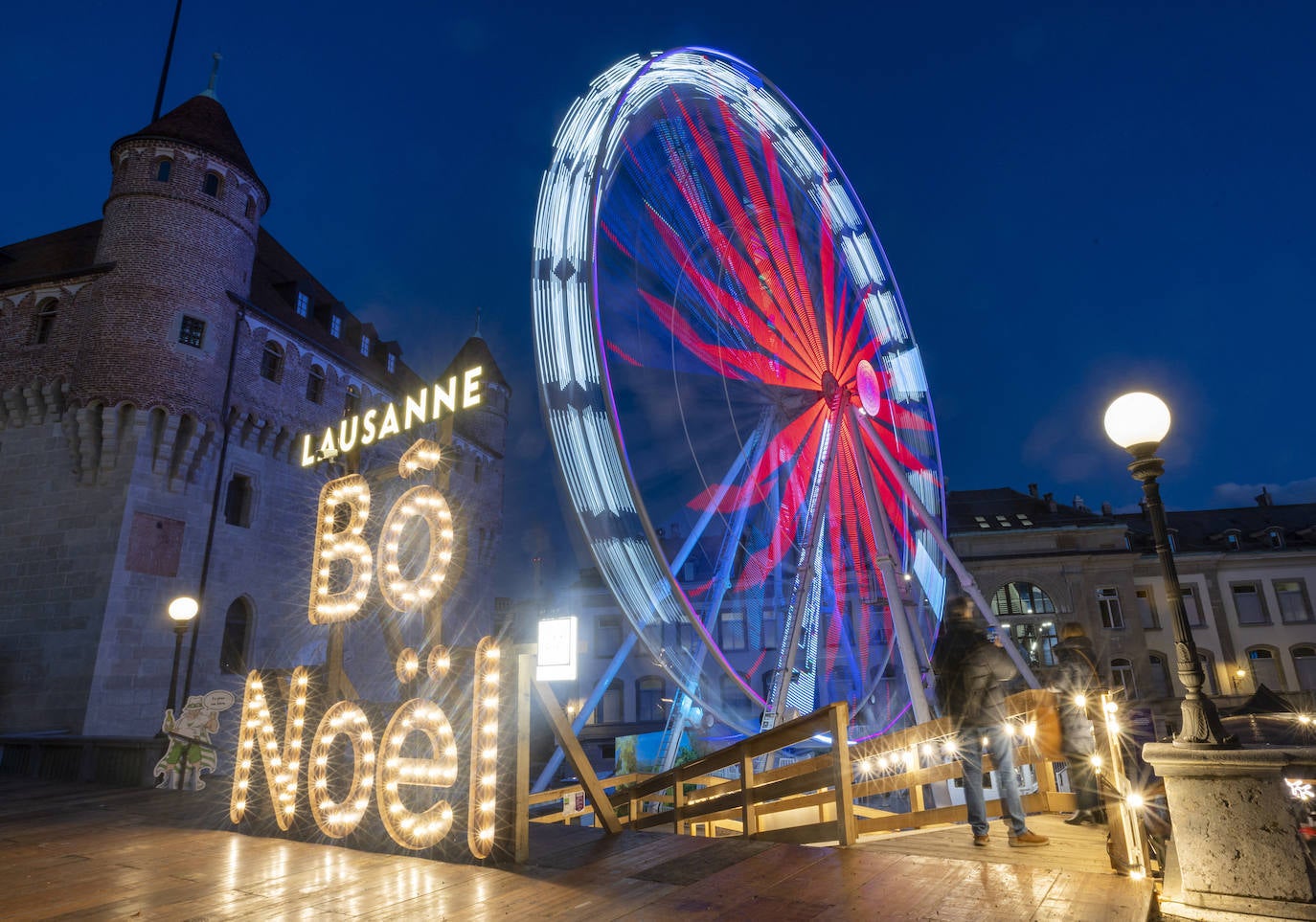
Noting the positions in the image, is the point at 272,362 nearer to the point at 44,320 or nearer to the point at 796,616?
the point at 44,320

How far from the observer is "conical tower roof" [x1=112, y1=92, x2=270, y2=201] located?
2023 cm

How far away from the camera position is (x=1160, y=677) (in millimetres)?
34438

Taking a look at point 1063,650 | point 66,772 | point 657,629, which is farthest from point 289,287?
point 1063,650

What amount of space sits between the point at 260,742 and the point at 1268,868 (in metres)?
6.96

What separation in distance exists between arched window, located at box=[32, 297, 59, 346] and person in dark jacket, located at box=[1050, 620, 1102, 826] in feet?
80.5

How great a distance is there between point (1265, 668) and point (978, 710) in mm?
39469

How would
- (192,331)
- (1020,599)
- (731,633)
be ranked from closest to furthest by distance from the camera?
(192,331) < (1020,599) < (731,633)

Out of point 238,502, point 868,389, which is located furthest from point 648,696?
point 868,389

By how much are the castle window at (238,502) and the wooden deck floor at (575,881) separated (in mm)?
16840

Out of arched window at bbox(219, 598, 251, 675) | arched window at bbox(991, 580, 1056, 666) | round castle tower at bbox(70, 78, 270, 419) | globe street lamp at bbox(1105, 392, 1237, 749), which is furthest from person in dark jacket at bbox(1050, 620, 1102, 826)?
arched window at bbox(991, 580, 1056, 666)

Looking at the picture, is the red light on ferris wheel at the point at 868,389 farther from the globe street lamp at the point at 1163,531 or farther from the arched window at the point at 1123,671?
the arched window at the point at 1123,671

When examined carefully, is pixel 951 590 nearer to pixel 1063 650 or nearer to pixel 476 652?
pixel 1063 650

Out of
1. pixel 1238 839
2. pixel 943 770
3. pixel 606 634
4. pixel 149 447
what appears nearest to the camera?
pixel 1238 839

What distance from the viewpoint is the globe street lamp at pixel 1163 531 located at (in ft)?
11.9
